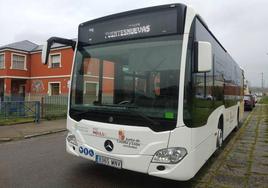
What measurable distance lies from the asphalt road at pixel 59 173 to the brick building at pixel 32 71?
20201 millimetres

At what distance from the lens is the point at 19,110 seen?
12.4 metres

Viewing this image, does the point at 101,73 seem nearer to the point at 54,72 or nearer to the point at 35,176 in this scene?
the point at 35,176

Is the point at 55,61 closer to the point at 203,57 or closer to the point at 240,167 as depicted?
the point at 240,167

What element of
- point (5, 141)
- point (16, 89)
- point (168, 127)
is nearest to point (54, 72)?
point (16, 89)

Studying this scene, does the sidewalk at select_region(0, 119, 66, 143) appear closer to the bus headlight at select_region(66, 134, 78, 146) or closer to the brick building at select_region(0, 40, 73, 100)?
the bus headlight at select_region(66, 134, 78, 146)

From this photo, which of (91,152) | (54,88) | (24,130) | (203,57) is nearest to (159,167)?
(91,152)

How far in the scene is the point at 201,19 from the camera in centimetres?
433

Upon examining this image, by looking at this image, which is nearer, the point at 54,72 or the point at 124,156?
the point at 124,156

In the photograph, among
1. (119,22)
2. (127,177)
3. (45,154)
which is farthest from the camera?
(45,154)

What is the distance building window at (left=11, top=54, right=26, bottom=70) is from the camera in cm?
2828

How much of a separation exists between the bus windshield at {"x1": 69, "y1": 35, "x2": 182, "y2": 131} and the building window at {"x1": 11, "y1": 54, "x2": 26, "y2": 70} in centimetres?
2689

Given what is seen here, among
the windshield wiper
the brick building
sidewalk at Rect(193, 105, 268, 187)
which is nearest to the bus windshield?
the windshield wiper

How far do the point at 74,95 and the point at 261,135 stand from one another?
7.65 meters

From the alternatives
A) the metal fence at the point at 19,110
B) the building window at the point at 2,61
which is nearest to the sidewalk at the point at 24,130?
the metal fence at the point at 19,110
